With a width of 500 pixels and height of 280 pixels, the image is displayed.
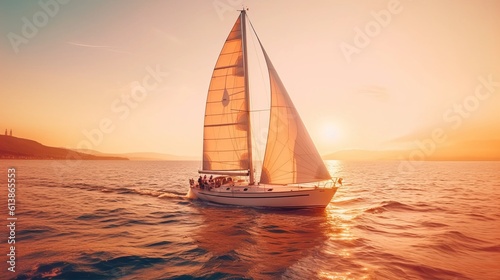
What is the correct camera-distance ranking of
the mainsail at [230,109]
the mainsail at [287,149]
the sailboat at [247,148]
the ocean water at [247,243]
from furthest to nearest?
the mainsail at [230,109], the sailboat at [247,148], the mainsail at [287,149], the ocean water at [247,243]

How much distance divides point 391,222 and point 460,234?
13.0 ft

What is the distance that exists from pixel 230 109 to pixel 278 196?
30.3 feet

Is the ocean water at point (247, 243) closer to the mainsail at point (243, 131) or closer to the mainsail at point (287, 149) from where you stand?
the mainsail at point (287, 149)

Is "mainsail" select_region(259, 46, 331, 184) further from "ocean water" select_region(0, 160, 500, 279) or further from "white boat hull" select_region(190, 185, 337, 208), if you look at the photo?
"ocean water" select_region(0, 160, 500, 279)

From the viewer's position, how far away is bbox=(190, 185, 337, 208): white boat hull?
1934cm

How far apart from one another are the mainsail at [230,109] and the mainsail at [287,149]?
3393 millimetres

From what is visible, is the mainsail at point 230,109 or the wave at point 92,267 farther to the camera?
the mainsail at point 230,109

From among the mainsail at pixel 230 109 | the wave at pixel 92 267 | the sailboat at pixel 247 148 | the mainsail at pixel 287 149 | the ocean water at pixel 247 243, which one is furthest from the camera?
the mainsail at pixel 230 109

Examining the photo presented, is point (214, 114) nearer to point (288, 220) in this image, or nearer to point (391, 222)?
point (288, 220)

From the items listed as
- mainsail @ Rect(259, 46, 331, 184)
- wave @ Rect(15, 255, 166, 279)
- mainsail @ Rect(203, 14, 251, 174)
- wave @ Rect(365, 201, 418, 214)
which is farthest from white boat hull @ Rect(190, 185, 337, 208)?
wave @ Rect(15, 255, 166, 279)

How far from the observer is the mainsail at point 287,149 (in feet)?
63.3

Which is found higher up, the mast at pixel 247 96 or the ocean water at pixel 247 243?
the mast at pixel 247 96

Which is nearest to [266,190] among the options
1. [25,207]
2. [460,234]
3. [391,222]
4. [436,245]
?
[391,222]

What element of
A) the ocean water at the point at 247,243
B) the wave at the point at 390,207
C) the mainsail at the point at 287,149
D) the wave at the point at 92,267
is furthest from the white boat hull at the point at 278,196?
the wave at the point at 92,267
